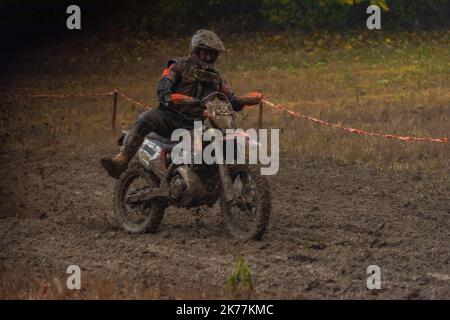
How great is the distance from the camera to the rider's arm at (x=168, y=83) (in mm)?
9633

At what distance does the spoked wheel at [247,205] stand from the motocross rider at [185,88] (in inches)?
35.5

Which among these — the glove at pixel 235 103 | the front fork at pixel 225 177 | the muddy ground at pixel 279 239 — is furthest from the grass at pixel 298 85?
the front fork at pixel 225 177

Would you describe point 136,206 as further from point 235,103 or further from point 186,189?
point 235,103

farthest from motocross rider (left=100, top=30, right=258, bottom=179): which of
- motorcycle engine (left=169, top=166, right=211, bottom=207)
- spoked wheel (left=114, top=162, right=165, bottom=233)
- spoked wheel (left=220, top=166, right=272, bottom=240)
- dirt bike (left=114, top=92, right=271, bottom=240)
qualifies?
spoked wheel (left=220, top=166, right=272, bottom=240)

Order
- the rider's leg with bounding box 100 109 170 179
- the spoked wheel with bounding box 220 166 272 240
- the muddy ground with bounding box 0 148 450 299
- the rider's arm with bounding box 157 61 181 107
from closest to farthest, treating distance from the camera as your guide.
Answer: the muddy ground with bounding box 0 148 450 299 < the spoked wheel with bounding box 220 166 272 240 < the rider's arm with bounding box 157 61 181 107 < the rider's leg with bounding box 100 109 170 179

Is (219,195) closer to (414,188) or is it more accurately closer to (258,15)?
(414,188)

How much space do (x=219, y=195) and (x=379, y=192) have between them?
3.41 m

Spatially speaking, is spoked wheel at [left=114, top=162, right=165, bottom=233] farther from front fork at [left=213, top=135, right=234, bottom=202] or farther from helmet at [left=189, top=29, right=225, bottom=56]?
helmet at [left=189, top=29, right=225, bottom=56]

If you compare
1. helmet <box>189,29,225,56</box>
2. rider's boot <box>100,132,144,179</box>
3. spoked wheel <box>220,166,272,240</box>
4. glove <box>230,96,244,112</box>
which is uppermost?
helmet <box>189,29,225,56</box>

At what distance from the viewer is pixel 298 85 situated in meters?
25.9

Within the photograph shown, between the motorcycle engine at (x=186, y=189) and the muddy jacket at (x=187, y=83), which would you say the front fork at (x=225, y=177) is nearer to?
the motorcycle engine at (x=186, y=189)

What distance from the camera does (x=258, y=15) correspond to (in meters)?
38.5

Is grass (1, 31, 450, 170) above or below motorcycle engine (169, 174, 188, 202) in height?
above

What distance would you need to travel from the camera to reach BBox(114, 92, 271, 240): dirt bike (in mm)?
9172
